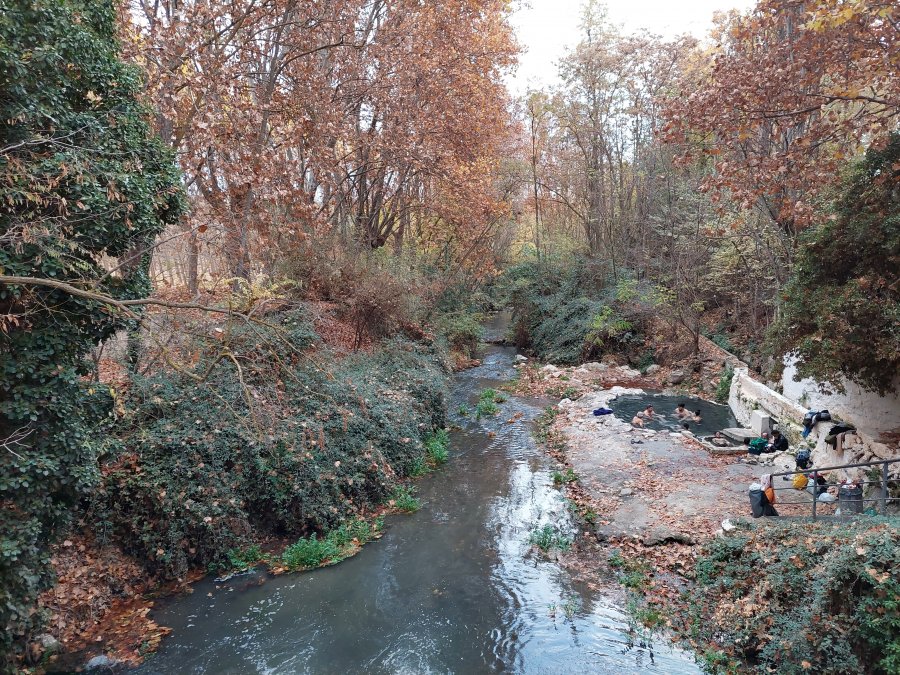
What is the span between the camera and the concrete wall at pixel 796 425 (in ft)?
31.1

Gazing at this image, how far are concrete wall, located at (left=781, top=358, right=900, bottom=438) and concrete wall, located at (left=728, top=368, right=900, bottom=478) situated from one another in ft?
0.37

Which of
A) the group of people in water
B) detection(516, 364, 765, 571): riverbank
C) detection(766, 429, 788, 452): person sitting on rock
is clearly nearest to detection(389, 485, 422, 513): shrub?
detection(516, 364, 765, 571): riverbank

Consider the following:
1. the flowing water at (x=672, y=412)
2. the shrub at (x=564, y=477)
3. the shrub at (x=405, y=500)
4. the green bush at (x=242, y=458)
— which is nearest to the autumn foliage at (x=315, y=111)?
the green bush at (x=242, y=458)

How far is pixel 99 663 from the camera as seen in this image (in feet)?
20.1

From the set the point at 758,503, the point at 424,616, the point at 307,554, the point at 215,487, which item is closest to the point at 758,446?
the point at 758,503

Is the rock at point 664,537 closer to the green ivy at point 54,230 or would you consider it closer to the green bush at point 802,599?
the green bush at point 802,599

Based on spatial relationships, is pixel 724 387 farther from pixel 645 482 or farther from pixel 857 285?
pixel 857 285

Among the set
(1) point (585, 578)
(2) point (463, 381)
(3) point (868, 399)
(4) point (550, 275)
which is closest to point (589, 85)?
(4) point (550, 275)

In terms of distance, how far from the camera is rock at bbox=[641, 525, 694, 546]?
27.2ft

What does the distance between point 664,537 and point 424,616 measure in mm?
4238

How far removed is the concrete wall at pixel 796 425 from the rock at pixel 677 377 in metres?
2.81

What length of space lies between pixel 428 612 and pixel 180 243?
8480 mm

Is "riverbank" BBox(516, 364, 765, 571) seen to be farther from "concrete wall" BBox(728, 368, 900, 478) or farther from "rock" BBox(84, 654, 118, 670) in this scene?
"rock" BBox(84, 654, 118, 670)

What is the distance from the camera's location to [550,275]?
2712 cm
